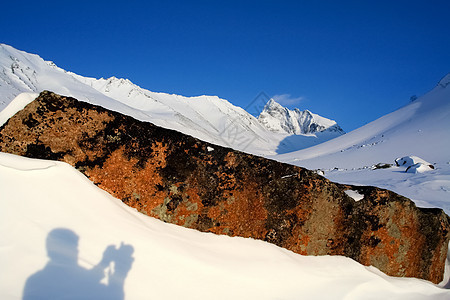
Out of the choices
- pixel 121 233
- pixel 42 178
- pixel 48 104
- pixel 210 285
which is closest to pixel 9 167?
pixel 42 178

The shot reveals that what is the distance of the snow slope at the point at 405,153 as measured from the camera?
29.1ft

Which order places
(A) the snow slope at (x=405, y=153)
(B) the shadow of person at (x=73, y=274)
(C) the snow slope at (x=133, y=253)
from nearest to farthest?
(B) the shadow of person at (x=73, y=274), (C) the snow slope at (x=133, y=253), (A) the snow slope at (x=405, y=153)

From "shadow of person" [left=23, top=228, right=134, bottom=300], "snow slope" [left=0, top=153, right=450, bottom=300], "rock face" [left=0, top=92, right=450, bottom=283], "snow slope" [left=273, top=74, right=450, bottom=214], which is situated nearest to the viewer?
"shadow of person" [left=23, top=228, right=134, bottom=300]

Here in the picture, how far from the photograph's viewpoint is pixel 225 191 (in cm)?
312

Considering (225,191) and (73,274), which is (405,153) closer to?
(225,191)

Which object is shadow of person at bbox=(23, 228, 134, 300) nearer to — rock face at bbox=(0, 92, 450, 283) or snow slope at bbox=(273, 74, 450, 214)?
rock face at bbox=(0, 92, 450, 283)

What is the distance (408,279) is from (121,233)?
3.74 m

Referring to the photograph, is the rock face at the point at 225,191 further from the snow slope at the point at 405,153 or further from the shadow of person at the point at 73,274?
the snow slope at the point at 405,153

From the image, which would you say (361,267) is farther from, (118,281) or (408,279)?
(118,281)

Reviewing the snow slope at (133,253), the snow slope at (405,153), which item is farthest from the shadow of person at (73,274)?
the snow slope at (405,153)

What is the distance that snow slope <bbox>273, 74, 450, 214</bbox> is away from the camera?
8.87m

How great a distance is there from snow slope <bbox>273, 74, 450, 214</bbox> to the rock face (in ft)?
13.6

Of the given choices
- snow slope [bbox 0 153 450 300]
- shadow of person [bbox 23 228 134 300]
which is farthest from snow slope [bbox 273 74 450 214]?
shadow of person [bbox 23 228 134 300]

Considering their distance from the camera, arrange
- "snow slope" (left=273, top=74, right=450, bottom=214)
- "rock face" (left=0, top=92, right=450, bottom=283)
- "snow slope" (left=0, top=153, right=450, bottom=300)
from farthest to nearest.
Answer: "snow slope" (left=273, top=74, right=450, bottom=214) < "rock face" (left=0, top=92, right=450, bottom=283) < "snow slope" (left=0, top=153, right=450, bottom=300)
